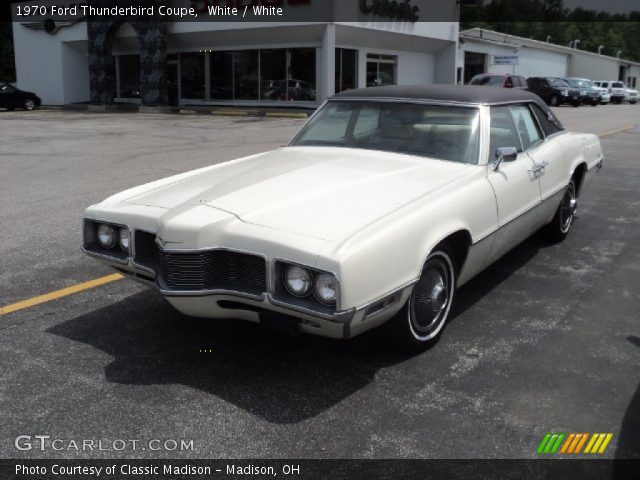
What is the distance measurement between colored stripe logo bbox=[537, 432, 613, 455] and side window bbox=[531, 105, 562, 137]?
10.7ft

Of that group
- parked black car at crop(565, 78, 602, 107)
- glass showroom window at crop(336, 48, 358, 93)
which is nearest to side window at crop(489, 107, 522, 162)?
glass showroom window at crop(336, 48, 358, 93)

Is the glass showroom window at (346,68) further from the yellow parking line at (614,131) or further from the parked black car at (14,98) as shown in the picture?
the parked black car at (14,98)

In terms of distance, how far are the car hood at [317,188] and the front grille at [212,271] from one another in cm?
22

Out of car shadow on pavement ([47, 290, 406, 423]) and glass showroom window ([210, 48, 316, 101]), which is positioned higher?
glass showroom window ([210, 48, 316, 101])

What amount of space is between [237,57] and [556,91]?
17.8 meters

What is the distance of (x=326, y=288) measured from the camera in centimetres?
287

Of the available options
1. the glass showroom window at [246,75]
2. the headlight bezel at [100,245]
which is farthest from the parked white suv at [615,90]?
the headlight bezel at [100,245]

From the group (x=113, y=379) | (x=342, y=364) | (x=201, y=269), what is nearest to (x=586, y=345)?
(x=342, y=364)

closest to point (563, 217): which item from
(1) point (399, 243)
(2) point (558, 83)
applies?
(1) point (399, 243)

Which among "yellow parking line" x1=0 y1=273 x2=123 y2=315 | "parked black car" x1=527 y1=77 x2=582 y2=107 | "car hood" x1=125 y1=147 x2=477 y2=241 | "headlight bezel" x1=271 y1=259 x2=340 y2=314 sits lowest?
"yellow parking line" x1=0 y1=273 x2=123 y2=315

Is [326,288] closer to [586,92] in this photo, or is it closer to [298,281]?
[298,281]

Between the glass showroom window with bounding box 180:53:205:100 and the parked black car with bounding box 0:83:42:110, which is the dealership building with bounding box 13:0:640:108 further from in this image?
the parked black car with bounding box 0:83:42:110

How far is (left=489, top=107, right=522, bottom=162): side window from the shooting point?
4.35 m

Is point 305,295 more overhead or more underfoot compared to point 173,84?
more underfoot
